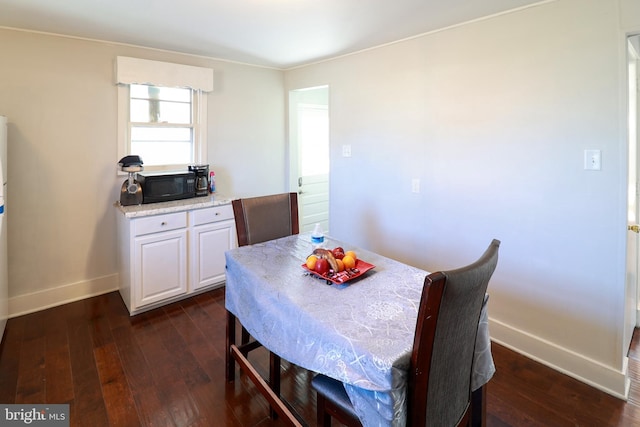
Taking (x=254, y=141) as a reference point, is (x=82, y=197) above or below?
below

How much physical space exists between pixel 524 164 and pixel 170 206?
2737 mm

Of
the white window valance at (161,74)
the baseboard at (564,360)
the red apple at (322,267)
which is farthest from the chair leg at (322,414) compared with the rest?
the white window valance at (161,74)

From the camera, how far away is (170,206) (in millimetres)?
2928

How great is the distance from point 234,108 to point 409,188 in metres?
2.15

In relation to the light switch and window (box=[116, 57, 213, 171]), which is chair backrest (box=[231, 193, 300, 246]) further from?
the light switch

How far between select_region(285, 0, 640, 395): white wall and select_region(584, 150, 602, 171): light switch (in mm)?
24

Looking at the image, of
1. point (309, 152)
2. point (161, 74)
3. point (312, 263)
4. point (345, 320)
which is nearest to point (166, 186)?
point (161, 74)

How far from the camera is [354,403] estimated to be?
3.71ft

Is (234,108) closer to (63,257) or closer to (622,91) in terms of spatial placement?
(63,257)

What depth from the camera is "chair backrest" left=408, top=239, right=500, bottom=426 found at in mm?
966

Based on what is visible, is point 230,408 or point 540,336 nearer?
point 230,408

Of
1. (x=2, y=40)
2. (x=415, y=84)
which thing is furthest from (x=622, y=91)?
(x=2, y=40)

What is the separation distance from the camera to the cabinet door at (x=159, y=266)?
9.12 ft

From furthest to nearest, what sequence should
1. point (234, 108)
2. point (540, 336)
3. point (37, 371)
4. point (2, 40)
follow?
point (234, 108) < point (2, 40) < point (540, 336) < point (37, 371)
